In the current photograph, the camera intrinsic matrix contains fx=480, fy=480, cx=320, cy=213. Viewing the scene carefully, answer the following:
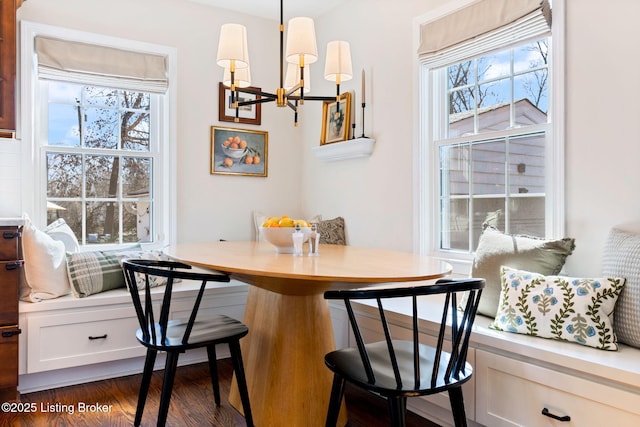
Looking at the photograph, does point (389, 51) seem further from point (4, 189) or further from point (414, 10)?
point (4, 189)

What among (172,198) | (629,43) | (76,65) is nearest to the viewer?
(629,43)

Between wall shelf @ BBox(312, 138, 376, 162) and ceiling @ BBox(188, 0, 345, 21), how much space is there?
115cm

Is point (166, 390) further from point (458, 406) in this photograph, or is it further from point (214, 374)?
point (458, 406)

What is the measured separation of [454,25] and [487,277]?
1548 millimetres

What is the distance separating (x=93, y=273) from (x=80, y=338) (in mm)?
382

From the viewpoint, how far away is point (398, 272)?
5.49 feet

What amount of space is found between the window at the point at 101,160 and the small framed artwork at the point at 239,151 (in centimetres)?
48

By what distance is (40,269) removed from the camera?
272cm

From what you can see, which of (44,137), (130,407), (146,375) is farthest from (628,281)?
(44,137)

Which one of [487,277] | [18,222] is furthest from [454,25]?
[18,222]

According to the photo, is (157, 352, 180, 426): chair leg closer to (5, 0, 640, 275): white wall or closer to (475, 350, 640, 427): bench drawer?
(475, 350, 640, 427): bench drawer

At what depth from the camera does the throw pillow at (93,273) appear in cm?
284

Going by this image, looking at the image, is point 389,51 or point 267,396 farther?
point 389,51

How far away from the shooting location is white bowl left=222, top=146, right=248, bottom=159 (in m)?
4.02
